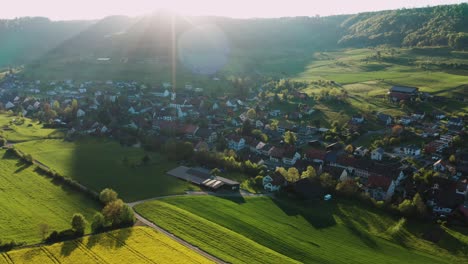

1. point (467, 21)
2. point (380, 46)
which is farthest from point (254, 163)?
point (467, 21)

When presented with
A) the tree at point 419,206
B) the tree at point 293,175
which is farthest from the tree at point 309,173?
the tree at point 419,206

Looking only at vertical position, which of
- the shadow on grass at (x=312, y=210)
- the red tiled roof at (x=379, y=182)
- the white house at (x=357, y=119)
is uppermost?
the white house at (x=357, y=119)

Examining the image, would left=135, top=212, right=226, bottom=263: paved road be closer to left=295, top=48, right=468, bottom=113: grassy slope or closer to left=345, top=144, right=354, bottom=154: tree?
left=345, top=144, right=354, bottom=154: tree

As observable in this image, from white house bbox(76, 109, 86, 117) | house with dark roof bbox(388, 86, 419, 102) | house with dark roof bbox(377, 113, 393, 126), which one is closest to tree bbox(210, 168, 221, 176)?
house with dark roof bbox(377, 113, 393, 126)

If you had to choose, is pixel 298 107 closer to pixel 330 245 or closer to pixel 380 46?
pixel 330 245

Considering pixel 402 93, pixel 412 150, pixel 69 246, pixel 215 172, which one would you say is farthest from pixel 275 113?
pixel 69 246

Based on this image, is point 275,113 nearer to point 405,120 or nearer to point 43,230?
point 405,120

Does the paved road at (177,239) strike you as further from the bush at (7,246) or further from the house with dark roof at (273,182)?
the house with dark roof at (273,182)
